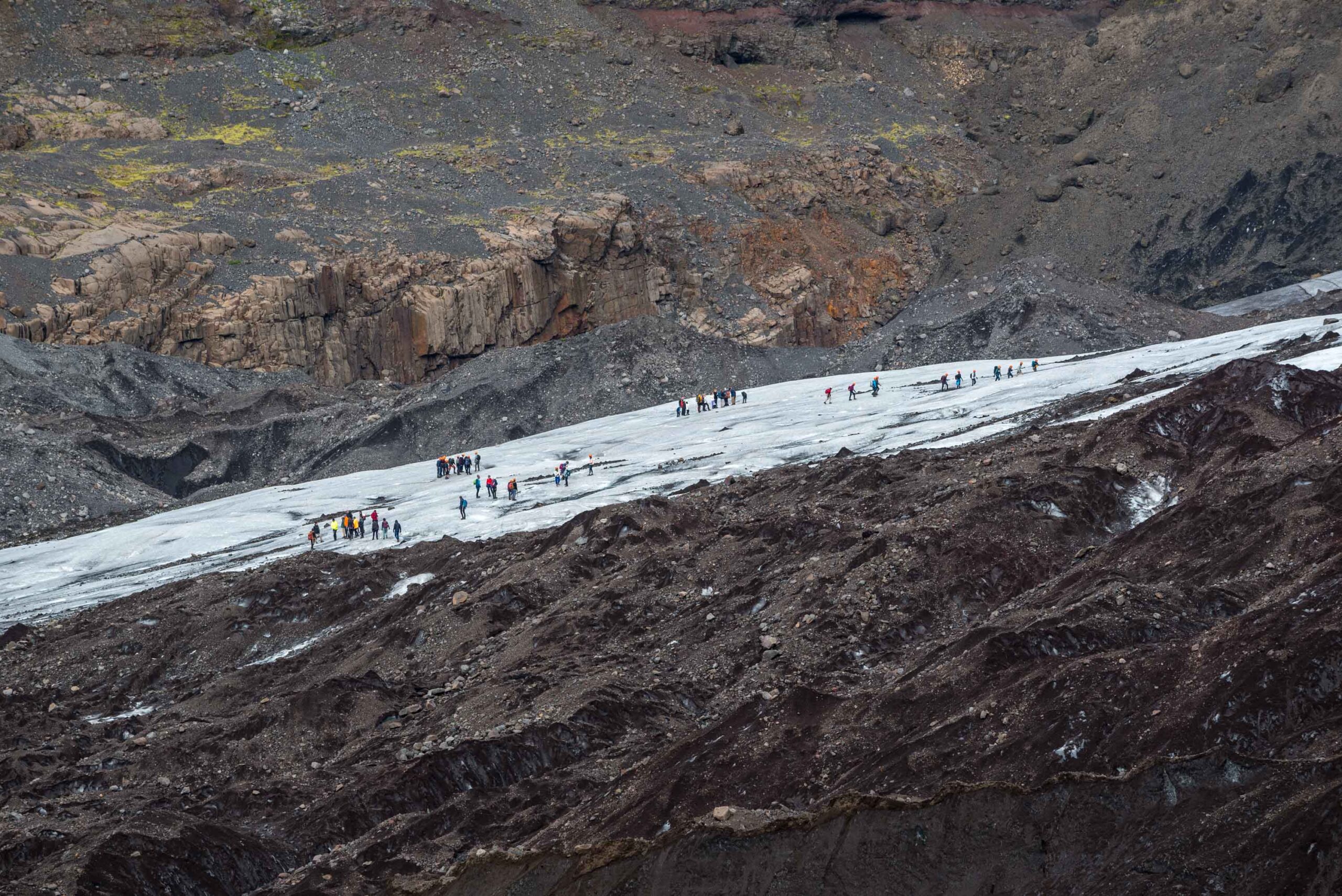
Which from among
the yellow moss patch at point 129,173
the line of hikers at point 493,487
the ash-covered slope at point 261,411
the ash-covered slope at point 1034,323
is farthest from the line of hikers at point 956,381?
the yellow moss patch at point 129,173

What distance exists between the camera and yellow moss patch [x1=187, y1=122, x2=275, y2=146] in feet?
262

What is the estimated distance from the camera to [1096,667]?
1800cm

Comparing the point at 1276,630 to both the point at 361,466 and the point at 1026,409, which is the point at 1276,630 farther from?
the point at 361,466

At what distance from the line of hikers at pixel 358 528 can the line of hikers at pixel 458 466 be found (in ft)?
18.5

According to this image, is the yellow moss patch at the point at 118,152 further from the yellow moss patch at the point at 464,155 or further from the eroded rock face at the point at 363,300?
the yellow moss patch at the point at 464,155

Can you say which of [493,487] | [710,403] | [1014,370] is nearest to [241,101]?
[710,403]

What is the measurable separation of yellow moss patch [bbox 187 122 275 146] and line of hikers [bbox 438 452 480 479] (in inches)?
1490

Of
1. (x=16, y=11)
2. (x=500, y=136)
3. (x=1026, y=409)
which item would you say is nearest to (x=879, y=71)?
(x=500, y=136)

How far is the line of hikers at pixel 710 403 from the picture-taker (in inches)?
2087

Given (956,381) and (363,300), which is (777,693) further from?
(363,300)

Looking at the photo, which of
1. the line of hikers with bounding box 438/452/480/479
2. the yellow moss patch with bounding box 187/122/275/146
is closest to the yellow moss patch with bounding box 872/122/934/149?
the yellow moss patch with bounding box 187/122/275/146

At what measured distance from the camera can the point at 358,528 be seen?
40812mm

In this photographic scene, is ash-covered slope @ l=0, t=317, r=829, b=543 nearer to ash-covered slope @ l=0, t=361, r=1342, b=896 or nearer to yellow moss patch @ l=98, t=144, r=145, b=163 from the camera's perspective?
ash-covered slope @ l=0, t=361, r=1342, b=896

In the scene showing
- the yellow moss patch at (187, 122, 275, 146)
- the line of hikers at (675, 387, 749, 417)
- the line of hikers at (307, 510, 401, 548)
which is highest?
the yellow moss patch at (187, 122, 275, 146)
